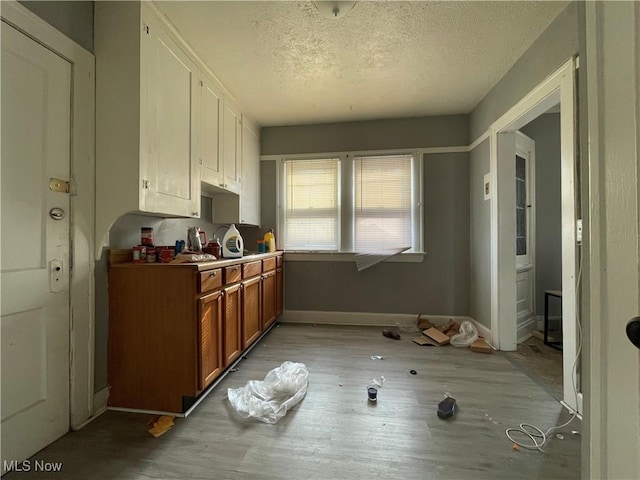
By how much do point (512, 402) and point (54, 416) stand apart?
2709mm

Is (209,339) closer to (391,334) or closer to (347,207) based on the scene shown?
(391,334)

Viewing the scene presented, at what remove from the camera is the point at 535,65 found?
6.84 ft

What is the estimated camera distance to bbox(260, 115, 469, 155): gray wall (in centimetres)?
339

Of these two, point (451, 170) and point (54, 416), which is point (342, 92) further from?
point (54, 416)

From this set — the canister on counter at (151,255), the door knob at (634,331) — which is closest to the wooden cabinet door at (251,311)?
the canister on counter at (151,255)

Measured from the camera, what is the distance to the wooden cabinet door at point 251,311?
2439mm

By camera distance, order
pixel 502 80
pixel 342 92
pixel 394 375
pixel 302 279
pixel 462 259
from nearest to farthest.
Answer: pixel 394 375 < pixel 502 80 < pixel 342 92 < pixel 462 259 < pixel 302 279

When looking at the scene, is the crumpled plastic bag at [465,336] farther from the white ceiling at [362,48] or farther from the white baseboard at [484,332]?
the white ceiling at [362,48]

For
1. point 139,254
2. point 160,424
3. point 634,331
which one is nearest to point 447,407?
point 634,331

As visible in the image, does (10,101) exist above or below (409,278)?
above

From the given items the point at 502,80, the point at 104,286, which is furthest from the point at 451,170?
the point at 104,286

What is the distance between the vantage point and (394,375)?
7.32ft

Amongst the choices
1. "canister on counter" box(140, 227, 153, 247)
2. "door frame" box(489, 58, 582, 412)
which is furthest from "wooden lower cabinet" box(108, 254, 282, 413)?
"door frame" box(489, 58, 582, 412)

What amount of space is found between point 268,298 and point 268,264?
1.22 feet
